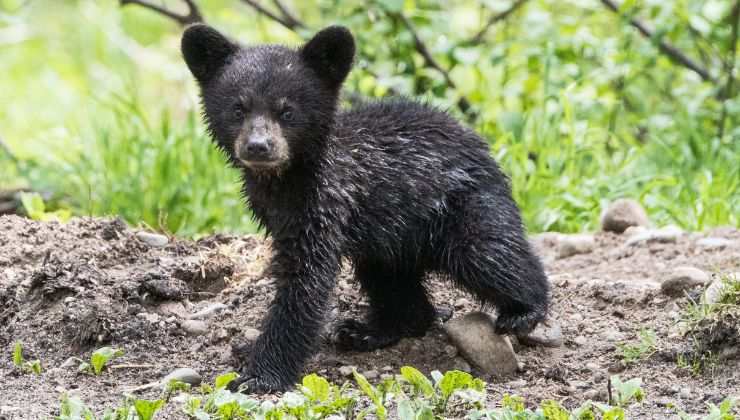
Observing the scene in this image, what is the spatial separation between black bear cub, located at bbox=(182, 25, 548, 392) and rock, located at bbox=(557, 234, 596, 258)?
4.93 feet

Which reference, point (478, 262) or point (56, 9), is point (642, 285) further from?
point (56, 9)

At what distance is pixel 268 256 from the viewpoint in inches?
240

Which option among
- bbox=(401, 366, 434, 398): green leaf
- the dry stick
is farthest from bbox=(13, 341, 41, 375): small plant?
the dry stick

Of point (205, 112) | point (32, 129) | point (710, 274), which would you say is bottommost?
point (32, 129)

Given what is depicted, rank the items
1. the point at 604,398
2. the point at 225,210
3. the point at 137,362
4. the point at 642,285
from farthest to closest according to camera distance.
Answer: the point at 225,210
the point at 642,285
the point at 137,362
the point at 604,398

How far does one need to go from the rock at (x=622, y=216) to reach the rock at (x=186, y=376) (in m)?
3.41

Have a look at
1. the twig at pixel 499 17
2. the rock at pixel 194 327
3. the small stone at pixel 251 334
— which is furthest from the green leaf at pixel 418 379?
the twig at pixel 499 17

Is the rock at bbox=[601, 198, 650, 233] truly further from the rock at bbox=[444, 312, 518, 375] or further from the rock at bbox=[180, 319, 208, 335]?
the rock at bbox=[180, 319, 208, 335]

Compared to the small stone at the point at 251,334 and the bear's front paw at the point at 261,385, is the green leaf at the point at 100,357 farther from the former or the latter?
the small stone at the point at 251,334

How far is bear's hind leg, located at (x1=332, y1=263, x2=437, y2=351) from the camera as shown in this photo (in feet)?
17.8

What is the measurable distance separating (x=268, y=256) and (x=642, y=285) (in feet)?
6.73

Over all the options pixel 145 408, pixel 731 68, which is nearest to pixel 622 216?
pixel 731 68

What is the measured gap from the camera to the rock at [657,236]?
22.0ft

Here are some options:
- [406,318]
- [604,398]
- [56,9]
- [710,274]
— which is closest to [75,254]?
[406,318]
